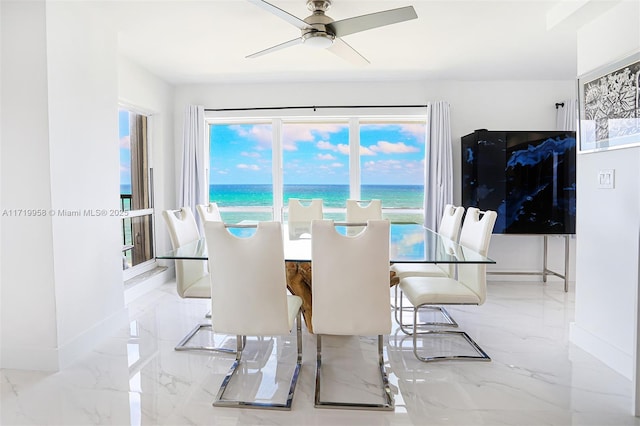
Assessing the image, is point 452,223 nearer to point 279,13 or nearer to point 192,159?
point 279,13

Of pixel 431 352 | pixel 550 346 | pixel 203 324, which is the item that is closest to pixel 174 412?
pixel 203 324

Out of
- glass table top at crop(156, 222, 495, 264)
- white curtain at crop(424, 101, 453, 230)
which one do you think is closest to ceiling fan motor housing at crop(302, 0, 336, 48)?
glass table top at crop(156, 222, 495, 264)

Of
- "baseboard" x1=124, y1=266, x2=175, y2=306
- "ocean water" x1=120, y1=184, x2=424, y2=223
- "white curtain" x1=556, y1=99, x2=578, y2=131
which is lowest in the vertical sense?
"baseboard" x1=124, y1=266, x2=175, y2=306

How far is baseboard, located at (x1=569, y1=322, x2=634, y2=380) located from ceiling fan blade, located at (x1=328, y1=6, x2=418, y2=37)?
90.3 inches

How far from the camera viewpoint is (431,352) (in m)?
2.67

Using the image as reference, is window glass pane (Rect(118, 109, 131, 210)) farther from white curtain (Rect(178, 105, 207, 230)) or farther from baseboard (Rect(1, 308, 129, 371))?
baseboard (Rect(1, 308, 129, 371))

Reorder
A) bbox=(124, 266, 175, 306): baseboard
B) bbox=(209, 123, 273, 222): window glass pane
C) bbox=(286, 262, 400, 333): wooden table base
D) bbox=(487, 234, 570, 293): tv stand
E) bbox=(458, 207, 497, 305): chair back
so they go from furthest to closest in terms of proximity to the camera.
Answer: bbox=(209, 123, 273, 222): window glass pane → bbox=(487, 234, 570, 293): tv stand → bbox=(124, 266, 175, 306): baseboard → bbox=(286, 262, 400, 333): wooden table base → bbox=(458, 207, 497, 305): chair back

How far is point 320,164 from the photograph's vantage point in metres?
10.4

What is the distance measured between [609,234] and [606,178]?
36 cm

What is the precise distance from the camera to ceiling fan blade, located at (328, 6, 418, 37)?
7.06 feet

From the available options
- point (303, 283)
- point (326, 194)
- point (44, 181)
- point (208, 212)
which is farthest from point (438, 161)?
point (326, 194)

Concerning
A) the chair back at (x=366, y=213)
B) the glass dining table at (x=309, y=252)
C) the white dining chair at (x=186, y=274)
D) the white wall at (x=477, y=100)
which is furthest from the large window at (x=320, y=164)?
the white dining chair at (x=186, y=274)

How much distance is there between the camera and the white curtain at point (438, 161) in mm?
4500

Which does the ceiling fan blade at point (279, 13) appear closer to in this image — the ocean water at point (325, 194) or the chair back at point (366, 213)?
the chair back at point (366, 213)
